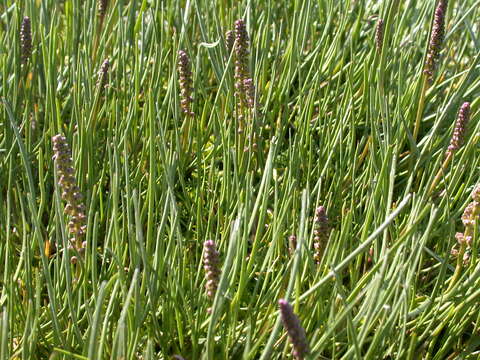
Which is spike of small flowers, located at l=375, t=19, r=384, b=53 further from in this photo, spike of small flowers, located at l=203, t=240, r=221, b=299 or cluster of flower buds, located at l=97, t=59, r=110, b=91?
spike of small flowers, located at l=203, t=240, r=221, b=299

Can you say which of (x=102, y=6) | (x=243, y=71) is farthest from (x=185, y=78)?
(x=102, y=6)

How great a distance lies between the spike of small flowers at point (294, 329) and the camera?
2.95 feet

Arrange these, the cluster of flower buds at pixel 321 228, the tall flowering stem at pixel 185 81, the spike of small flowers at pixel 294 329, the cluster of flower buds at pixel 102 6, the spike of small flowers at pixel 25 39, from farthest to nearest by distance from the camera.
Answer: the cluster of flower buds at pixel 102 6, the spike of small flowers at pixel 25 39, the tall flowering stem at pixel 185 81, the cluster of flower buds at pixel 321 228, the spike of small flowers at pixel 294 329

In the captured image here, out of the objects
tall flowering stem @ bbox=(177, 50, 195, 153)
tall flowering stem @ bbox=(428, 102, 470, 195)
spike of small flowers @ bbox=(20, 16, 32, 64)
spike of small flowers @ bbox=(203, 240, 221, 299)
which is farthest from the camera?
spike of small flowers @ bbox=(20, 16, 32, 64)

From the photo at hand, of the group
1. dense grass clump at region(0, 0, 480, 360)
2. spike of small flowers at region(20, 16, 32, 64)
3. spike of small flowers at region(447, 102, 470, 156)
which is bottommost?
dense grass clump at region(0, 0, 480, 360)

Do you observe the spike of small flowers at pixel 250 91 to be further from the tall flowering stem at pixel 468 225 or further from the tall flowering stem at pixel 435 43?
the tall flowering stem at pixel 468 225

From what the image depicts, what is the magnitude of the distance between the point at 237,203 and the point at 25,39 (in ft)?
2.23

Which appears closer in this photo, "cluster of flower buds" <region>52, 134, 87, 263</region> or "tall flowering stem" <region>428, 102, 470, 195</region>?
"cluster of flower buds" <region>52, 134, 87, 263</region>

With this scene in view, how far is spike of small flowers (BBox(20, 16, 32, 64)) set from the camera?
5.43ft

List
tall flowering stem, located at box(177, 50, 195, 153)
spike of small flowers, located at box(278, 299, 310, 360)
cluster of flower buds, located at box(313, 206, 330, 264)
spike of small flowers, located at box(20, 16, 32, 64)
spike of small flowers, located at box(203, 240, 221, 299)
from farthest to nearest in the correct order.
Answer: spike of small flowers, located at box(20, 16, 32, 64) < tall flowering stem, located at box(177, 50, 195, 153) < cluster of flower buds, located at box(313, 206, 330, 264) < spike of small flowers, located at box(203, 240, 221, 299) < spike of small flowers, located at box(278, 299, 310, 360)

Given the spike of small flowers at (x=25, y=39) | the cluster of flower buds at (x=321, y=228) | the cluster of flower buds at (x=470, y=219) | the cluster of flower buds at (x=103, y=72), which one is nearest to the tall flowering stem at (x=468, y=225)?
the cluster of flower buds at (x=470, y=219)

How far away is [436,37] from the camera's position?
1.58 metres

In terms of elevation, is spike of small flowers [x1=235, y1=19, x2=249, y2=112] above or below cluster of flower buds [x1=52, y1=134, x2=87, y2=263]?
above

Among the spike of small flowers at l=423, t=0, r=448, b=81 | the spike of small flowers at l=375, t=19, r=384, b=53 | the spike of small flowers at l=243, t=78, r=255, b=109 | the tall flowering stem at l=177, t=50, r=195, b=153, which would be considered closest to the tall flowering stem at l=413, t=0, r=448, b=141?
the spike of small flowers at l=423, t=0, r=448, b=81
